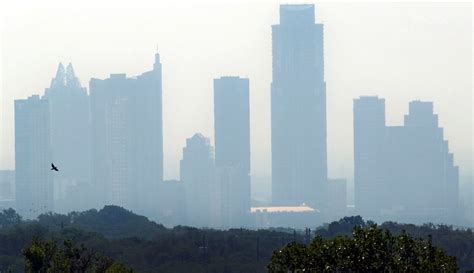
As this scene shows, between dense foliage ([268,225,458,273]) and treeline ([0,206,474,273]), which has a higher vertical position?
dense foliage ([268,225,458,273])

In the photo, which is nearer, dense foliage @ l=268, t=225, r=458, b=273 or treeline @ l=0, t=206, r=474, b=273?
dense foliage @ l=268, t=225, r=458, b=273

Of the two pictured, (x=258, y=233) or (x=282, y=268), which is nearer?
(x=282, y=268)

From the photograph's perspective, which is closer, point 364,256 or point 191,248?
point 364,256

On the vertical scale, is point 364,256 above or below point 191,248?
above

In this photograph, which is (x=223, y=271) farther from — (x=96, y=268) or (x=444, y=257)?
(x=444, y=257)

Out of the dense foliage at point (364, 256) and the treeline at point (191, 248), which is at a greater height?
the dense foliage at point (364, 256)

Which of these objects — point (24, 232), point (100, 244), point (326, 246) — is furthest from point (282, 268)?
point (24, 232)

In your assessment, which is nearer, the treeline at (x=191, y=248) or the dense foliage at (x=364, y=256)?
the dense foliage at (x=364, y=256)

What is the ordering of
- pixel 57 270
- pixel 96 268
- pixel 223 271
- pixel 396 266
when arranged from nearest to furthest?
1. pixel 396 266
2. pixel 57 270
3. pixel 96 268
4. pixel 223 271
